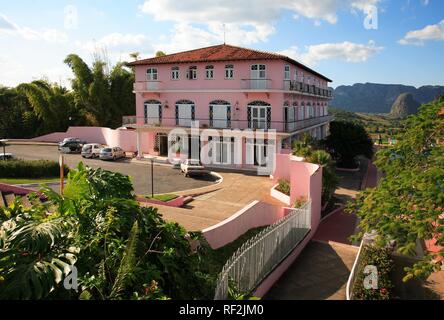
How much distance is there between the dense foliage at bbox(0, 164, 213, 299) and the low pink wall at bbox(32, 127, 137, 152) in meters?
30.0

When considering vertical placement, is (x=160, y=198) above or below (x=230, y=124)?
below

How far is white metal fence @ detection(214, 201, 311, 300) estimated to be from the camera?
7981 millimetres

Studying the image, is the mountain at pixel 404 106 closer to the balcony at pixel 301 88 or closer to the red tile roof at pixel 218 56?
the balcony at pixel 301 88

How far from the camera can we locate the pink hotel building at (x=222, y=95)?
2925cm

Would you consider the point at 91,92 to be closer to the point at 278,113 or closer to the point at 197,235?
the point at 278,113

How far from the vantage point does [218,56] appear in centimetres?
3098

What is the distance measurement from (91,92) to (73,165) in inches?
622

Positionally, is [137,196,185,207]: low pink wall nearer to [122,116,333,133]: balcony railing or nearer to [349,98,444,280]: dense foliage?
[349,98,444,280]: dense foliage

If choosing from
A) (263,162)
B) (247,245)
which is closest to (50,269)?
(247,245)

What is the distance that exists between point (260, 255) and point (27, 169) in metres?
18.9

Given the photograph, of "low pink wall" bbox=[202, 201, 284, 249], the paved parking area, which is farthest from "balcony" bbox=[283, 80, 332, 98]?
"low pink wall" bbox=[202, 201, 284, 249]

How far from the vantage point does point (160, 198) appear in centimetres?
1933

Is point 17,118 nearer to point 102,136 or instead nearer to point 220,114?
point 102,136

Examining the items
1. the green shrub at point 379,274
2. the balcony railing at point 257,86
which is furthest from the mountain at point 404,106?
the green shrub at point 379,274
